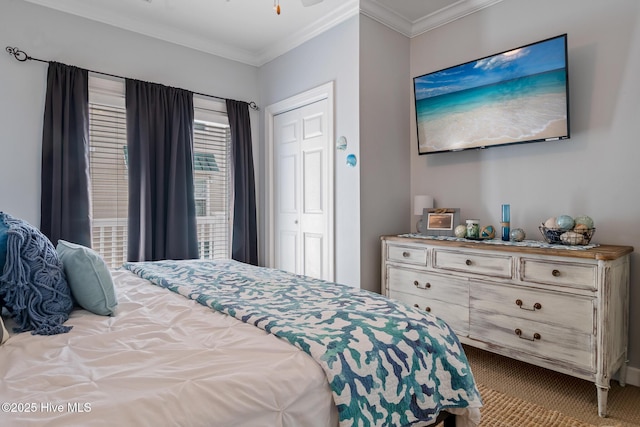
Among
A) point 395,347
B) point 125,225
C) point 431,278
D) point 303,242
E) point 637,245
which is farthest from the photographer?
point 303,242

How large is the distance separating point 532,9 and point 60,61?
3.63 meters

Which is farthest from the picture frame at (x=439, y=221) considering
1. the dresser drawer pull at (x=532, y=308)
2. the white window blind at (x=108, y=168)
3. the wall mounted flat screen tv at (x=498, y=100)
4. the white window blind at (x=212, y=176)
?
the white window blind at (x=108, y=168)

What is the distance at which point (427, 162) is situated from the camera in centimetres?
336

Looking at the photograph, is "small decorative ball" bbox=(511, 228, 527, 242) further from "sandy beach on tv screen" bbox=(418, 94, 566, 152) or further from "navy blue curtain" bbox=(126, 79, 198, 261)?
"navy blue curtain" bbox=(126, 79, 198, 261)

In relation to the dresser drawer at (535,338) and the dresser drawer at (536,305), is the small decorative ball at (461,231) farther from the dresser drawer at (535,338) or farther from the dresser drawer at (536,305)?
the dresser drawer at (535,338)

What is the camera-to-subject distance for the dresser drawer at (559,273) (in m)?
2.00

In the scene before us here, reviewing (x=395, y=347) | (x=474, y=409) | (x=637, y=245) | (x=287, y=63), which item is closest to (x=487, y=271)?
(x=637, y=245)

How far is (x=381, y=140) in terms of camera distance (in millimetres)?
3236

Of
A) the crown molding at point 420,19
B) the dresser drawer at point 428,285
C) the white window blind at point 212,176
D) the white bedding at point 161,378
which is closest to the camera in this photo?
the white bedding at point 161,378

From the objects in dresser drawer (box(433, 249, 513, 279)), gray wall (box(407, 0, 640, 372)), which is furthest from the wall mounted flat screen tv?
dresser drawer (box(433, 249, 513, 279))

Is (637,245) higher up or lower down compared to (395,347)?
higher up

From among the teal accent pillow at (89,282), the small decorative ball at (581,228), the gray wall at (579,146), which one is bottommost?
the teal accent pillow at (89,282)

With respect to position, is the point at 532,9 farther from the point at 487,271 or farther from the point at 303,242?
the point at 303,242

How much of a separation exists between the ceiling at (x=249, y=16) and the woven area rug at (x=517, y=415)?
9.27ft
